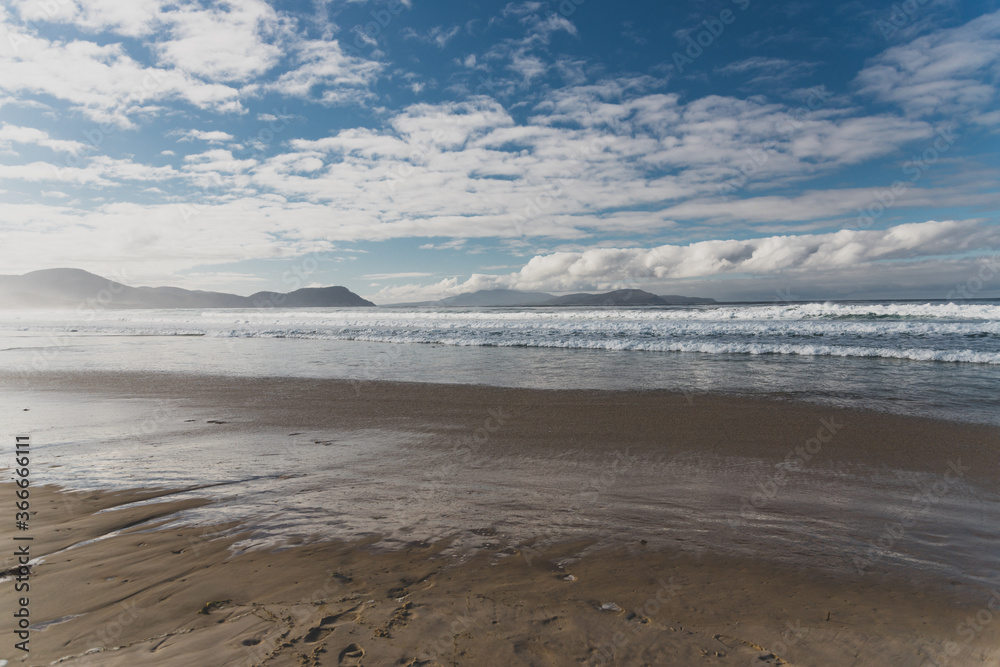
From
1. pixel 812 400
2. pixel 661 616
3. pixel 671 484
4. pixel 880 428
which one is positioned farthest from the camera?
pixel 812 400

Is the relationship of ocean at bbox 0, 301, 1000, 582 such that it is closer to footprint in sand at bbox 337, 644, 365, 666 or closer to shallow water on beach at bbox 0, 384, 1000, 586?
shallow water on beach at bbox 0, 384, 1000, 586

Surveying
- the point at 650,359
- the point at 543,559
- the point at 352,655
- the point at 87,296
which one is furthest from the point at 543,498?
the point at 87,296

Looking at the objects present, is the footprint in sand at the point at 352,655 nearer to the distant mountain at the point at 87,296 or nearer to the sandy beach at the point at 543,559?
the sandy beach at the point at 543,559

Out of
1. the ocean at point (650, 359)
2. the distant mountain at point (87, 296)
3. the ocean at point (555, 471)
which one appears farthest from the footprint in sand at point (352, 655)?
the distant mountain at point (87, 296)

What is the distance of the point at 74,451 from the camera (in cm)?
621

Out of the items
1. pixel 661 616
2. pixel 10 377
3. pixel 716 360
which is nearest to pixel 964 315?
pixel 716 360

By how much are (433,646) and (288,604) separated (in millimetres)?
993

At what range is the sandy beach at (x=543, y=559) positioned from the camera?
2.42m

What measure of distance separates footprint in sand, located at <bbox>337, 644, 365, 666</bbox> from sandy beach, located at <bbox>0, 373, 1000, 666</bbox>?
0.01m

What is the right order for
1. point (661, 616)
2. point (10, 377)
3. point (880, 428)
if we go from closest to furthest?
point (661, 616)
point (880, 428)
point (10, 377)

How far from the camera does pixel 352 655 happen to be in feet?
7.44

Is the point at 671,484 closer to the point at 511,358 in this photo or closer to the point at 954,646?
the point at 954,646

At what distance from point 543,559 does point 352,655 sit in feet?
4.81

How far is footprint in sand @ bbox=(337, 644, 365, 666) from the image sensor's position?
2.22 meters
